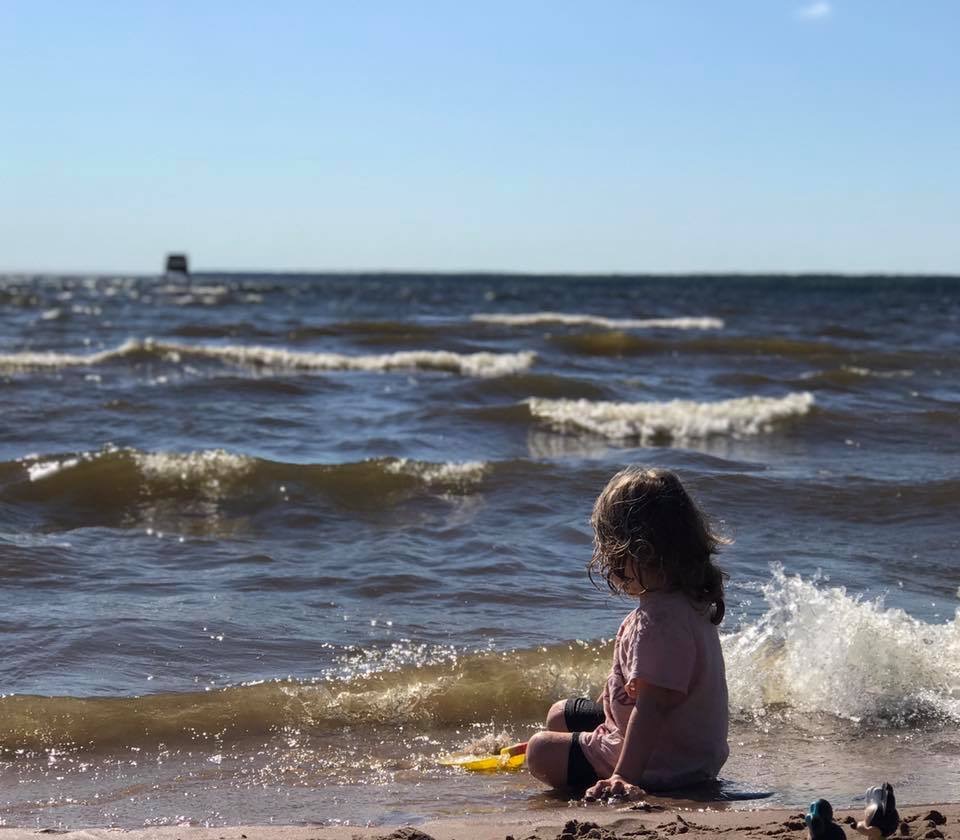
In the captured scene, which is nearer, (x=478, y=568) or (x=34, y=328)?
(x=478, y=568)

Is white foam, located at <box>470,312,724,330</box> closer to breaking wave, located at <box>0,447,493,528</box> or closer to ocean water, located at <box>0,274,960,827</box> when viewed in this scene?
ocean water, located at <box>0,274,960,827</box>

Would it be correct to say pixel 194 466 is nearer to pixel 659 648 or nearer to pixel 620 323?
pixel 659 648

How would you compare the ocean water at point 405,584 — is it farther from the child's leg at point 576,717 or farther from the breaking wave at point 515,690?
the child's leg at point 576,717

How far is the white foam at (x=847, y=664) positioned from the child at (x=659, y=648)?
44.3 inches

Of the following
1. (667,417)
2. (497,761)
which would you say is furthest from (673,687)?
(667,417)

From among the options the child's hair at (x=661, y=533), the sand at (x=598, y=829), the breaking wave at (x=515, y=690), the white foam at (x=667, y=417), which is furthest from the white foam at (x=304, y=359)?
the sand at (x=598, y=829)

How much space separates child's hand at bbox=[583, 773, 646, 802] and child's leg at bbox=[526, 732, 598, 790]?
0.12 meters

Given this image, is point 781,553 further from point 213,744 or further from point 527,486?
point 213,744

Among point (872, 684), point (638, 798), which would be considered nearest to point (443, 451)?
point (872, 684)

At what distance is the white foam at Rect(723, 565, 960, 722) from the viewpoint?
4.88 m

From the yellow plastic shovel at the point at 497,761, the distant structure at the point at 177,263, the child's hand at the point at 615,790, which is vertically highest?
the distant structure at the point at 177,263

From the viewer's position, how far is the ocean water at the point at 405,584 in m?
4.32

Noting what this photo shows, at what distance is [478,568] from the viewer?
6.90 meters

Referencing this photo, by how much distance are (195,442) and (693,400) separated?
5967mm
